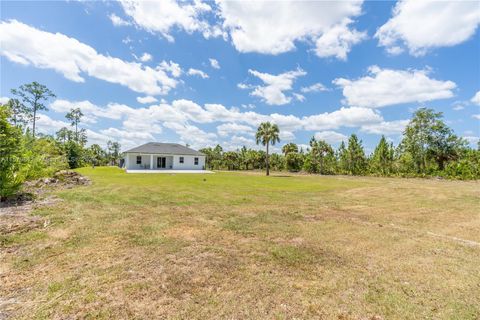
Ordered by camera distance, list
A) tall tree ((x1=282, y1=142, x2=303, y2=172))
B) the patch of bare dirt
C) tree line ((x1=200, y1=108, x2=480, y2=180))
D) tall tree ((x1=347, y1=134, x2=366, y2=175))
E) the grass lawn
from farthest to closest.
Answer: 1. tall tree ((x1=282, y1=142, x2=303, y2=172))
2. tall tree ((x1=347, y1=134, x2=366, y2=175))
3. tree line ((x1=200, y1=108, x2=480, y2=180))
4. the patch of bare dirt
5. the grass lawn

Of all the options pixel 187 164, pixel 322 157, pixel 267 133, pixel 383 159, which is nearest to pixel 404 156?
pixel 383 159

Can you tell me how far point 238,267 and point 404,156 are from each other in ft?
136

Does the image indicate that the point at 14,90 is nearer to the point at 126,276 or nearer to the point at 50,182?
the point at 50,182

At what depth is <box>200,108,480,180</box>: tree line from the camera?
3225 centimetres

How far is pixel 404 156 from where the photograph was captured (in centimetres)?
3722

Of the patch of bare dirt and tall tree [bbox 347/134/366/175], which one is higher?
tall tree [bbox 347/134/366/175]

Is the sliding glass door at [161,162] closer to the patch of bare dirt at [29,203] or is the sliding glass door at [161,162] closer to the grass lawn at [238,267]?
the patch of bare dirt at [29,203]

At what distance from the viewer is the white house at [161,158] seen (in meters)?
32.7

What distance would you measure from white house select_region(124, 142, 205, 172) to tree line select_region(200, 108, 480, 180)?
10504 millimetres

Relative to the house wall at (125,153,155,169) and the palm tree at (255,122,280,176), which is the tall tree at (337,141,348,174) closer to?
the palm tree at (255,122,280,176)

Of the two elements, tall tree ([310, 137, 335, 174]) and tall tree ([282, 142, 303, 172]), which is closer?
tall tree ([310, 137, 335, 174])

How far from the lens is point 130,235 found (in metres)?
5.80

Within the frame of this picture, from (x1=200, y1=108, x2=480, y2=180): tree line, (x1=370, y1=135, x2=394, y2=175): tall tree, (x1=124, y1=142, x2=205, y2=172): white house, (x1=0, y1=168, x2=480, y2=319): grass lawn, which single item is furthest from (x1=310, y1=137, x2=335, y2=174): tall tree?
(x1=0, y1=168, x2=480, y2=319): grass lawn

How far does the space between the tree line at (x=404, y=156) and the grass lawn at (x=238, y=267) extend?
2634cm
